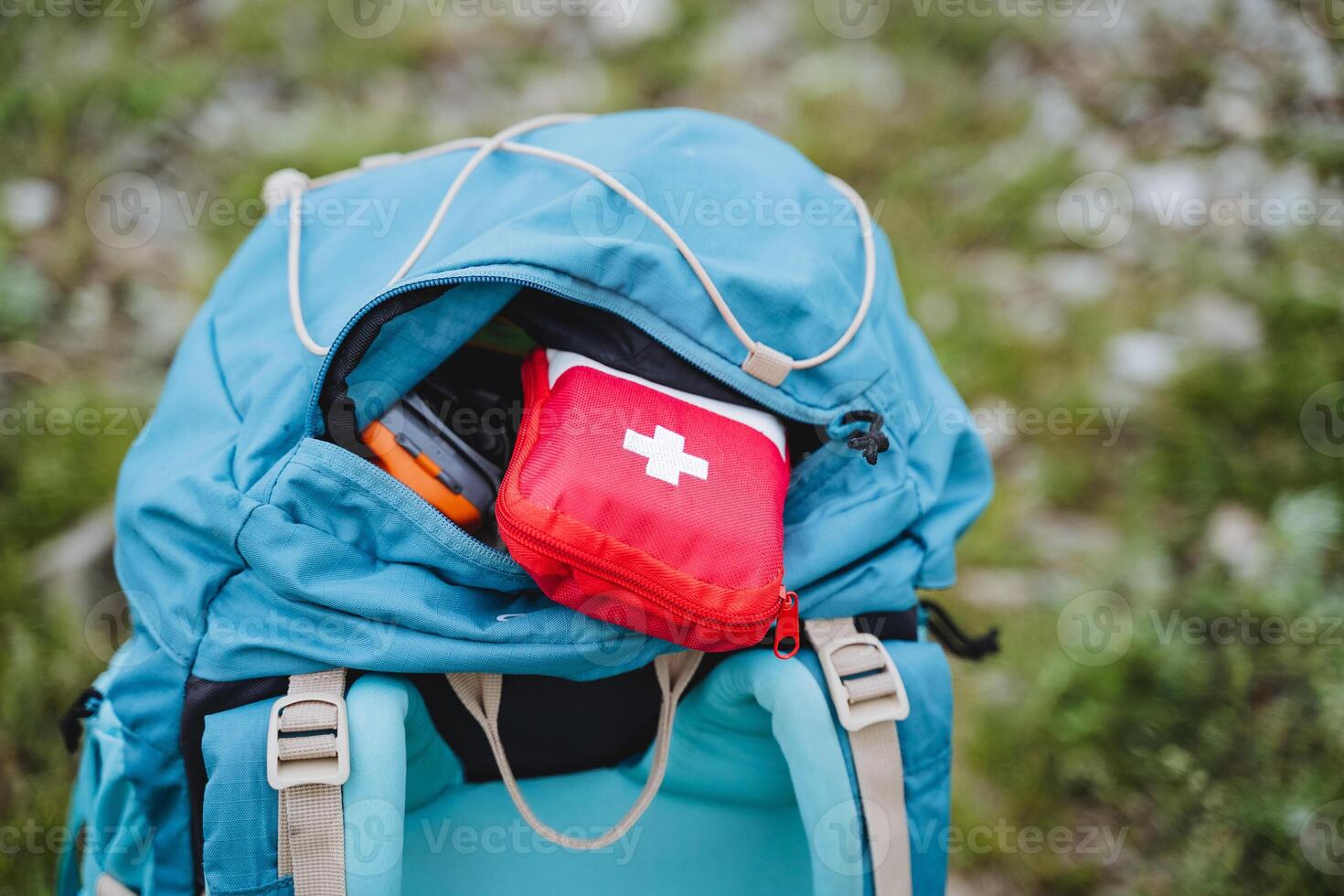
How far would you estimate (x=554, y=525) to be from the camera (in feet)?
3.37

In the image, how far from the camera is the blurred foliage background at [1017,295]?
6.27 feet

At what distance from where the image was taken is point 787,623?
116 cm

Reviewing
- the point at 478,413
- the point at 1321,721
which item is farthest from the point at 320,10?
the point at 1321,721

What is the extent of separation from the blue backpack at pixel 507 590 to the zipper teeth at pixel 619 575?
0.15 meters

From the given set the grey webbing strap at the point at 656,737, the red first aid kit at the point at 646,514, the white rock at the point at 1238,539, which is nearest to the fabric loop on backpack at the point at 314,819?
the grey webbing strap at the point at 656,737

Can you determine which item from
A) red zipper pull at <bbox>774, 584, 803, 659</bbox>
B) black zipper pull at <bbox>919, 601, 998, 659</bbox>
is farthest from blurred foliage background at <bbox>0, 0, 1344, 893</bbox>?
red zipper pull at <bbox>774, 584, 803, 659</bbox>

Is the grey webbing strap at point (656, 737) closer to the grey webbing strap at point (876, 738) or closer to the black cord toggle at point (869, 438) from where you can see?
the grey webbing strap at point (876, 738)

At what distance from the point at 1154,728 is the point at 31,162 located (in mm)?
2943

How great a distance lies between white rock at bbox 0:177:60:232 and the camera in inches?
90.0

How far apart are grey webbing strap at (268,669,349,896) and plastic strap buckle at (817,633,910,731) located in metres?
0.61

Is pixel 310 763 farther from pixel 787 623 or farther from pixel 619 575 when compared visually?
pixel 787 623

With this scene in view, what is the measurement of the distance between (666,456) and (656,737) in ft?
1.49

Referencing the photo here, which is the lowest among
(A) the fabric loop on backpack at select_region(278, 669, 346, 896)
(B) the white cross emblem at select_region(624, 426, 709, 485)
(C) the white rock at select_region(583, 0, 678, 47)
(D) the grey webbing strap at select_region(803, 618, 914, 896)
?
(D) the grey webbing strap at select_region(803, 618, 914, 896)

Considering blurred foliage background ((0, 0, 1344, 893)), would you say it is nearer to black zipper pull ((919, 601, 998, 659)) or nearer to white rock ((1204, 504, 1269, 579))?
white rock ((1204, 504, 1269, 579))
